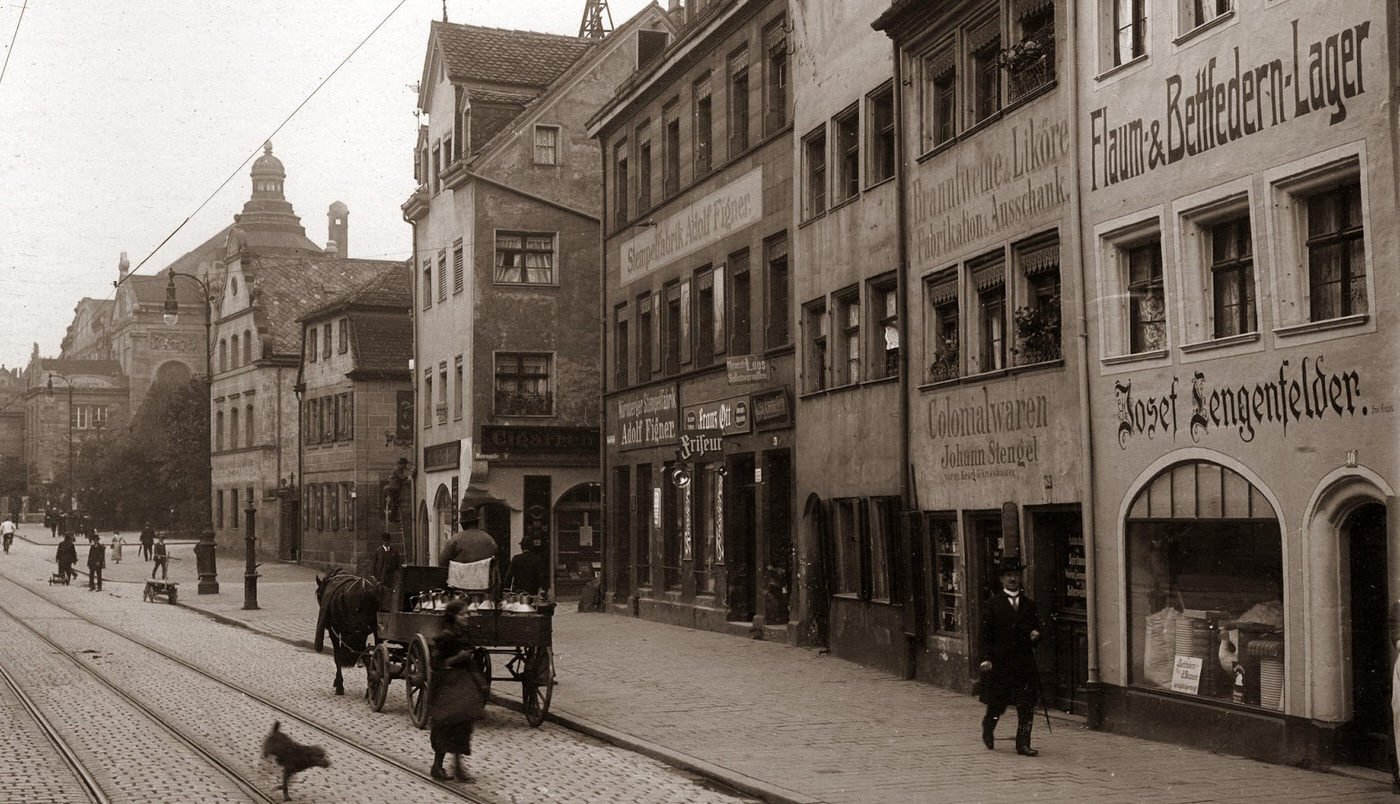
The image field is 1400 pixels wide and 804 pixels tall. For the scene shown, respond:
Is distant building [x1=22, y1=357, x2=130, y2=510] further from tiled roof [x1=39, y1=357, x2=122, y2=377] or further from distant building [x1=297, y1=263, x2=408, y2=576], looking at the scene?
distant building [x1=297, y1=263, x2=408, y2=576]

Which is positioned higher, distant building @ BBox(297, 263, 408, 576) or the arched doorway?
distant building @ BBox(297, 263, 408, 576)

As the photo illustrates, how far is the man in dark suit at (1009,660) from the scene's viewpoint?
14.5 m

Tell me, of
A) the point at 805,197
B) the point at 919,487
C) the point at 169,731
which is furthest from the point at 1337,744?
the point at 805,197

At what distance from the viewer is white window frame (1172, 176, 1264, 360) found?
49.7 feet

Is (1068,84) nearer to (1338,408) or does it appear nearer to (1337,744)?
(1338,408)

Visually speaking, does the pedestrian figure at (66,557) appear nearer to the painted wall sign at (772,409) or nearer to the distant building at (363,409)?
the distant building at (363,409)

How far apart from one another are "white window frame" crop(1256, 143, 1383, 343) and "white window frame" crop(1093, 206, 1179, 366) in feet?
6.54

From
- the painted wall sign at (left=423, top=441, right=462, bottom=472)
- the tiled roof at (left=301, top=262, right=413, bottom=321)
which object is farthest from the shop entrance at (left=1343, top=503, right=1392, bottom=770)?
the tiled roof at (left=301, top=262, right=413, bottom=321)

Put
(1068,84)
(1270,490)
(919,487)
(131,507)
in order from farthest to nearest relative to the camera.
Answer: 1. (131,507)
2. (919,487)
3. (1068,84)
4. (1270,490)

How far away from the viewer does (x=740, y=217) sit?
3016cm

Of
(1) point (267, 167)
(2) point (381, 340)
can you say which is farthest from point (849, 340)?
(1) point (267, 167)

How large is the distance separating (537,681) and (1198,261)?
7561 millimetres

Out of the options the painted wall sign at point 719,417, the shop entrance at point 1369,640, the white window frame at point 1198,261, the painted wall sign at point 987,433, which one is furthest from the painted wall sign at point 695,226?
the shop entrance at point 1369,640

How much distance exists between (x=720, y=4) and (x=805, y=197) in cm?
581
